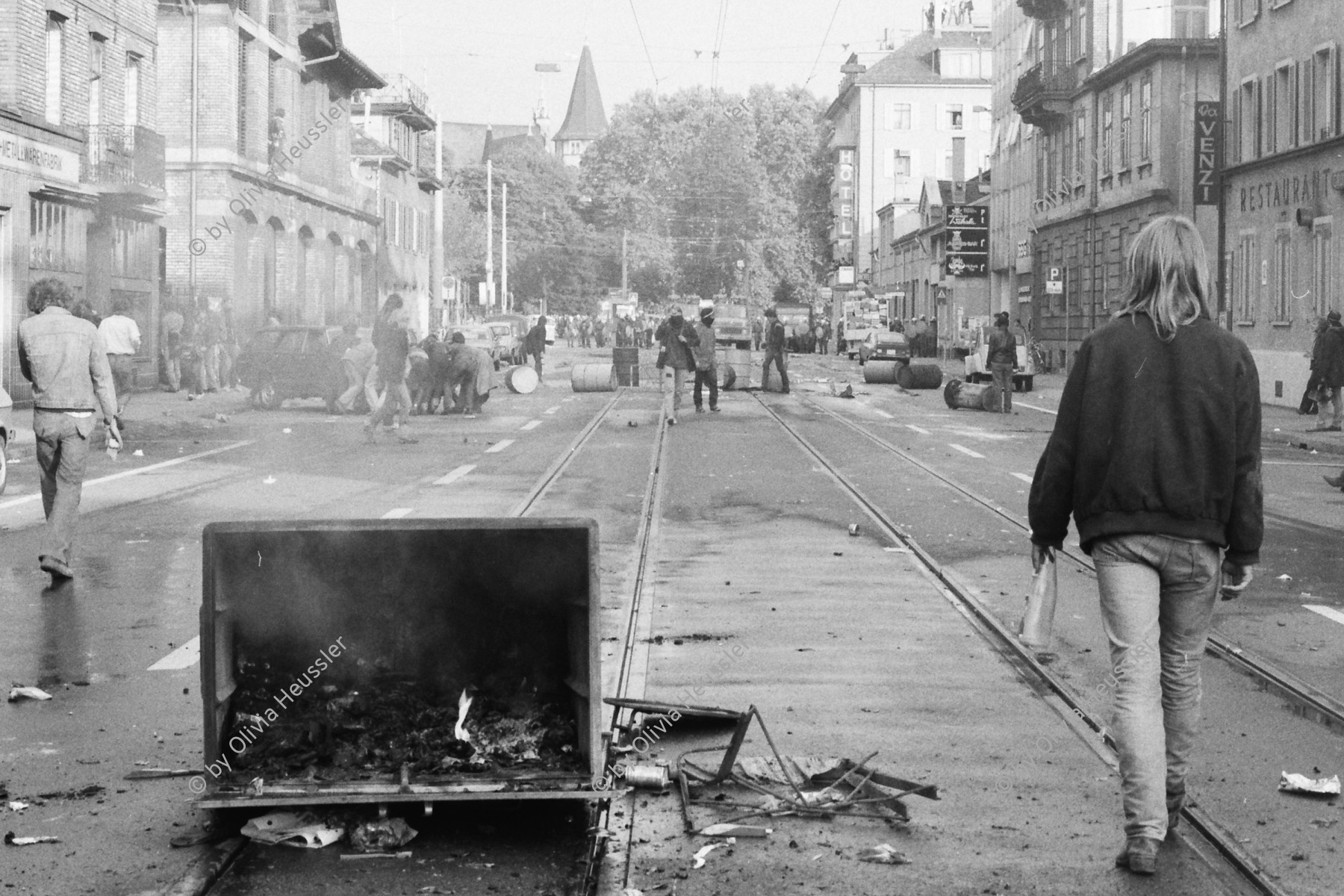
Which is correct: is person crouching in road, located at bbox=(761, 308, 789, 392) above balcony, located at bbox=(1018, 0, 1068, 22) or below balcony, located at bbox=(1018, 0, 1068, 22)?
below

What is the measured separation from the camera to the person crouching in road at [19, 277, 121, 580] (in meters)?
10.8

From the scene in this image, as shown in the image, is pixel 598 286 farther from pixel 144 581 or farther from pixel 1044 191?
pixel 144 581

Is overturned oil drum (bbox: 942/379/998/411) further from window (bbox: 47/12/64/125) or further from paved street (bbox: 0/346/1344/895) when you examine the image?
window (bbox: 47/12/64/125)

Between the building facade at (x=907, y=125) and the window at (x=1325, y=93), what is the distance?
7254 cm

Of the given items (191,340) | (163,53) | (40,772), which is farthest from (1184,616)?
(163,53)

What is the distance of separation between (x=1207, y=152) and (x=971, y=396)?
32.0 feet

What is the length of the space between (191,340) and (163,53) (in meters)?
11.1

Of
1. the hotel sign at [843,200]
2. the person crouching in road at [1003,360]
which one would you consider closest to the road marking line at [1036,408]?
the person crouching in road at [1003,360]

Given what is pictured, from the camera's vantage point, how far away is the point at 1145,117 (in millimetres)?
47219

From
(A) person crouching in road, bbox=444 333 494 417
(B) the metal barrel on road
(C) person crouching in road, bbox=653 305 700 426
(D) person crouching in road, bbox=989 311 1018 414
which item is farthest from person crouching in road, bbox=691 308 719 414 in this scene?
(B) the metal barrel on road

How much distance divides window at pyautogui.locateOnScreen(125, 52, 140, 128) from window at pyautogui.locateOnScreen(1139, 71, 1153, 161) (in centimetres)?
2450

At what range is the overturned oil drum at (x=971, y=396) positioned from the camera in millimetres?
33594

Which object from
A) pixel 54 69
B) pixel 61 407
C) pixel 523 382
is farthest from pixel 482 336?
pixel 61 407

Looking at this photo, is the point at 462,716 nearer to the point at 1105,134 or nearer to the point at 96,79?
the point at 96,79
